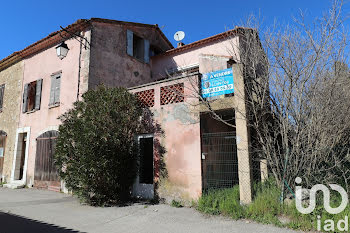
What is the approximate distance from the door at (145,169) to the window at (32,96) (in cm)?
609

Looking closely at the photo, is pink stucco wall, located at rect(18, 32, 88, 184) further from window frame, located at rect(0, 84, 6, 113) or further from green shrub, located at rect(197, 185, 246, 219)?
green shrub, located at rect(197, 185, 246, 219)

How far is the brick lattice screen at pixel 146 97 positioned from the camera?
761cm

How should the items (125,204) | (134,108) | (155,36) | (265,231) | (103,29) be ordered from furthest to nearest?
1. (155,36)
2. (103,29)
3. (134,108)
4. (125,204)
5. (265,231)

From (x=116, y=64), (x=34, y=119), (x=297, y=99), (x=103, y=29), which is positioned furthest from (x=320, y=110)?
(x=34, y=119)

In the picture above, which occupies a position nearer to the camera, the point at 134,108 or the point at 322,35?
the point at 322,35

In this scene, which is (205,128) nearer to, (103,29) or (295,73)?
(295,73)

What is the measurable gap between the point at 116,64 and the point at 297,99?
7315mm

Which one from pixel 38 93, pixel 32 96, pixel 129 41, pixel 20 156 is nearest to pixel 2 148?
pixel 20 156

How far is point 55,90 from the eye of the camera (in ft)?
32.9

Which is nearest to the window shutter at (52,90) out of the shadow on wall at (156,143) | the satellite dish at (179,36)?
the shadow on wall at (156,143)

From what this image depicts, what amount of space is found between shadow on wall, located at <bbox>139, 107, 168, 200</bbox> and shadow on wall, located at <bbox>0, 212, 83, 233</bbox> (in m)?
2.95

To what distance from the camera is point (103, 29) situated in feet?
32.1

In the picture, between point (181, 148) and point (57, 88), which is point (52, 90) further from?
point (181, 148)

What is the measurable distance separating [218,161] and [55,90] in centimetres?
764
